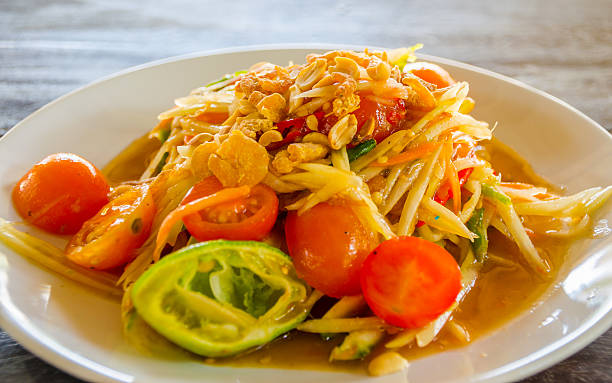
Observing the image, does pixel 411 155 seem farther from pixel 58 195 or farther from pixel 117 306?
pixel 58 195

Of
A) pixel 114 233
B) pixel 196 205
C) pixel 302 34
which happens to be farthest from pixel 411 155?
pixel 302 34

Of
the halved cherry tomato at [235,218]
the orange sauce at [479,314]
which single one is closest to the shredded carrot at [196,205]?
the halved cherry tomato at [235,218]

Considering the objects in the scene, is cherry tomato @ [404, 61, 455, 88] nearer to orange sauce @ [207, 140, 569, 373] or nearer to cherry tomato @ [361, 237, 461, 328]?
orange sauce @ [207, 140, 569, 373]

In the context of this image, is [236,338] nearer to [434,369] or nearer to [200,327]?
[200,327]

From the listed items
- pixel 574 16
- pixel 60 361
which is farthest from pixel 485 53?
Result: pixel 60 361

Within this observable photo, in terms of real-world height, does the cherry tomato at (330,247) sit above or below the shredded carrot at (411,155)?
below

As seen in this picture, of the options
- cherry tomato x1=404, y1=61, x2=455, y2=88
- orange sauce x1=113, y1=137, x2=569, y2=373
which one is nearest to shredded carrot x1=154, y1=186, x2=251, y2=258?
orange sauce x1=113, y1=137, x2=569, y2=373

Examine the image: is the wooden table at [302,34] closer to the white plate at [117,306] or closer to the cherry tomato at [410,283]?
the white plate at [117,306]
